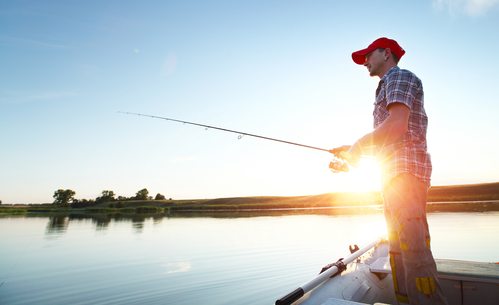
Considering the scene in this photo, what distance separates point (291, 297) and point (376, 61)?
2597mm

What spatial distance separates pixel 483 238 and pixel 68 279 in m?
20.8

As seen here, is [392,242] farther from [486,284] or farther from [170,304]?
[170,304]

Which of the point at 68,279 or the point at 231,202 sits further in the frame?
the point at 231,202

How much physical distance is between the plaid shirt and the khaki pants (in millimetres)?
88

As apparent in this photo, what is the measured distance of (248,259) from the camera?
42.3ft

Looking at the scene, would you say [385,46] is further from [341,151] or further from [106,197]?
[106,197]

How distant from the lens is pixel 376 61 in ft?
9.95

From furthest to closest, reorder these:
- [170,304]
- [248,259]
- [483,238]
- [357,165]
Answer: [483,238]
[248,259]
[170,304]
[357,165]

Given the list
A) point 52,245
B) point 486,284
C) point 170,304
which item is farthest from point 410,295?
point 52,245

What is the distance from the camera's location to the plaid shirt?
246 cm

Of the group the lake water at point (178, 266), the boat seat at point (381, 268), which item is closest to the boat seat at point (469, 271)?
the boat seat at point (381, 268)

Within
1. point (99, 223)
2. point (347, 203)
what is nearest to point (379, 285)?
point (99, 223)

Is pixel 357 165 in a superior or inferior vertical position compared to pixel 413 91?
inferior

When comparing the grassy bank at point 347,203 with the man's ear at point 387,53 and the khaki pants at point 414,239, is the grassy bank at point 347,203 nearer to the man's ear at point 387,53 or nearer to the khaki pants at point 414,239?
the man's ear at point 387,53
